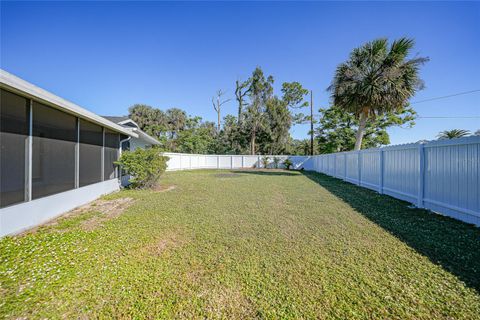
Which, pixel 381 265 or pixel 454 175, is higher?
pixel 454 175

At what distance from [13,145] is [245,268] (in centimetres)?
485

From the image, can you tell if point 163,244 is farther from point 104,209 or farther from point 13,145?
point 13,145

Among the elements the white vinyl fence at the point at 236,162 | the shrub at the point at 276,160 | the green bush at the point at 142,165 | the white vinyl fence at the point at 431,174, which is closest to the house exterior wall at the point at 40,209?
the green bush at the point at 142,165

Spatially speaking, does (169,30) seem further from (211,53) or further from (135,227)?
(135,227)

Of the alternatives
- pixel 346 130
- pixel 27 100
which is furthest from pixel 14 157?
pixel 346 130

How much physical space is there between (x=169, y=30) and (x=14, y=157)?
458 inches

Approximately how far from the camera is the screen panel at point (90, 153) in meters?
5.55

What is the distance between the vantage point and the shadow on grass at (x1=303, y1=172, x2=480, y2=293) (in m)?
2.35

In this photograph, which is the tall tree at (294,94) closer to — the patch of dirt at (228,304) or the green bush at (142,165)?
the green bush at (142,165)

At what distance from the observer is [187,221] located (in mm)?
4074

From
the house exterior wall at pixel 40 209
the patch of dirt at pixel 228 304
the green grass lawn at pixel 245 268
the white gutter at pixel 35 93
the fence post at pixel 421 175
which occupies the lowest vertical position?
the patch of dirt at pixel 228 304

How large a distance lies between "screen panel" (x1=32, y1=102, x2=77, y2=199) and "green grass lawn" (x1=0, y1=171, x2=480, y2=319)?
1.01 metres

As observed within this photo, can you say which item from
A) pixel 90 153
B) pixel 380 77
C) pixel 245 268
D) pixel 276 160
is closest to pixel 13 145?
pixel 90 153

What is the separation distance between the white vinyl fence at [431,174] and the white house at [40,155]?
8.25 meters
